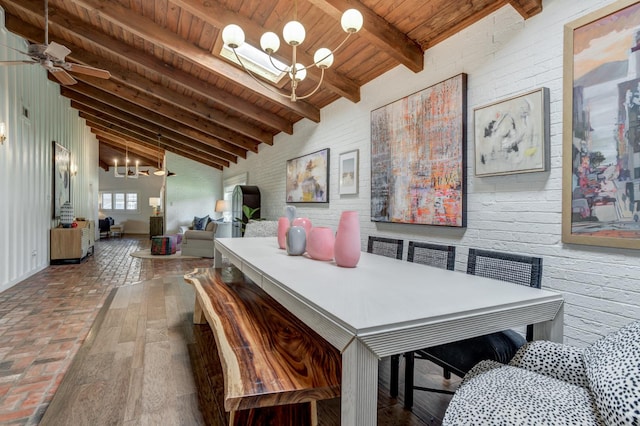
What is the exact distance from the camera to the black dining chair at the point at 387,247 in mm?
2428

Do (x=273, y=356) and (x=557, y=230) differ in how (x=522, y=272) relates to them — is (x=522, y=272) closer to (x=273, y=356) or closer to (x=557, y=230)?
(x=557, y=230)

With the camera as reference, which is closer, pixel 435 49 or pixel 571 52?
pixel 571 52

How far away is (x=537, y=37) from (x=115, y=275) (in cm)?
577

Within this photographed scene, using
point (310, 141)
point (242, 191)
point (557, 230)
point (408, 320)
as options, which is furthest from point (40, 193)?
point (557, 230)

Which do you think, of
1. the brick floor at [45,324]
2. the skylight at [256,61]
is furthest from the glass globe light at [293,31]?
the brick floor at [45,324]

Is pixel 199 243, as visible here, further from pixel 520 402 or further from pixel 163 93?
pixel 520 402

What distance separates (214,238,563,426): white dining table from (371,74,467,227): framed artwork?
1158 millimetres

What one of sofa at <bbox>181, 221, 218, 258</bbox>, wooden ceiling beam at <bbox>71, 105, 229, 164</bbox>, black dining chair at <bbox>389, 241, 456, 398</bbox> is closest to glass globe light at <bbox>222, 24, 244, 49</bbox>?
black dining chair at <bbox>389, 241, 456, 398</bbox>

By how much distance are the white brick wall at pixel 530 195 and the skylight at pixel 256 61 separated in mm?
1535

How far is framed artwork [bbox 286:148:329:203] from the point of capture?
15.1 ft

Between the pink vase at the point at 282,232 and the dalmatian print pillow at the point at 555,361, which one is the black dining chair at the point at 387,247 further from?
the dalmatian print pillow at the point at 555,361

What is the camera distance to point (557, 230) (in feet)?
6.49

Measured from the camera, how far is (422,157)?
9.44ft

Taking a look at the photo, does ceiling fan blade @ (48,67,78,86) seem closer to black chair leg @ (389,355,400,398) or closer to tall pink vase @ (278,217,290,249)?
tall pink vase @ (278,217,290,249)
